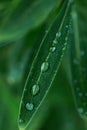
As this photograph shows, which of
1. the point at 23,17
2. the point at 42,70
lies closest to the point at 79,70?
the point at 23,17

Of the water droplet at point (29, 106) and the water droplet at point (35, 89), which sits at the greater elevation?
the water droplet at point (35, 89)

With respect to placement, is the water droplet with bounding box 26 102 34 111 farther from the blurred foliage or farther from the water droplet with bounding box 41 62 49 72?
the blurred foliage

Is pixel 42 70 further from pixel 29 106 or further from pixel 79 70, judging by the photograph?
pixel 79 70

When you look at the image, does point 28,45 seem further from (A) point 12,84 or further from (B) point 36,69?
(B) point 36,69

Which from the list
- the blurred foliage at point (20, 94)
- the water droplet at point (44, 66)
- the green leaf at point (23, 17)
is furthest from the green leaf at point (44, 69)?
the blurred foliage at point (20, 94)

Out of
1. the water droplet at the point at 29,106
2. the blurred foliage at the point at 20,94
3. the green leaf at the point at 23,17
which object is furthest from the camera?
the blurred foliage at the point at 20,94

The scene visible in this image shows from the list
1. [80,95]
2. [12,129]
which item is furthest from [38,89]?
[12,129]

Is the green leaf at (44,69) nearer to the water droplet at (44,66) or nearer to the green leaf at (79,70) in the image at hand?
the water droplet at (44,66)
